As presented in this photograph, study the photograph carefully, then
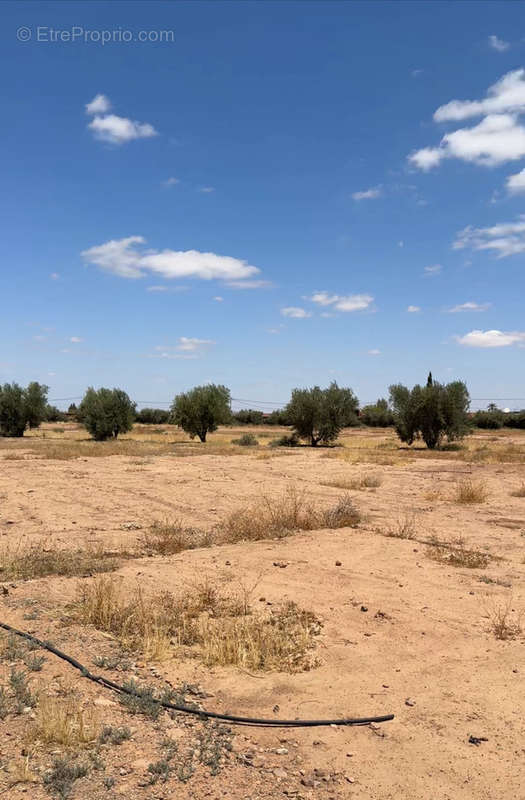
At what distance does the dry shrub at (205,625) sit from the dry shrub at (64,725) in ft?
3.93

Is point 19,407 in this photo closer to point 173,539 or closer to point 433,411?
point 433,411

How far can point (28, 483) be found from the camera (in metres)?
17.4

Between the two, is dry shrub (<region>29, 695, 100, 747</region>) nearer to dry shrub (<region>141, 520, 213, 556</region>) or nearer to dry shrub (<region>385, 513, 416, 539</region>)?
dry shrub (<region>141, 520, 213, 556</region>)

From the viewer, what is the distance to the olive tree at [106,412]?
49.6 m

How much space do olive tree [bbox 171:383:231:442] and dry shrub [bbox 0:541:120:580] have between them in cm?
4028

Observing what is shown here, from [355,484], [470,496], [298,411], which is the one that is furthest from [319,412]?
[470,496]

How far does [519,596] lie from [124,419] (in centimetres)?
4649

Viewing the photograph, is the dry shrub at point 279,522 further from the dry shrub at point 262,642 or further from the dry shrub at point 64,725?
the dry shrub at point 64,725

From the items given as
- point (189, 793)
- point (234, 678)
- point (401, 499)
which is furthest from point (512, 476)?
point (189, 793)

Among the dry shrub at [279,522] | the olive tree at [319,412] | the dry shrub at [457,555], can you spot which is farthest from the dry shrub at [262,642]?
the olive tree at [319,412]

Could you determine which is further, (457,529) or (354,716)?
(457,529)

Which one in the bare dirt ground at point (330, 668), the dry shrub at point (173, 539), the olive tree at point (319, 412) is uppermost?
the olive tree at point (319, 412)

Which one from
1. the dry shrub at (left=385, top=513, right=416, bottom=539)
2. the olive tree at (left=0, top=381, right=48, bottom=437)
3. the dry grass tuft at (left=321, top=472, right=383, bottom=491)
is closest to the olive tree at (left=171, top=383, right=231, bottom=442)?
the olive tree at (left=0, top=381, right=48, bottom=437)

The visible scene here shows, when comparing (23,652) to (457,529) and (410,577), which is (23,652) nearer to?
(410,577)
